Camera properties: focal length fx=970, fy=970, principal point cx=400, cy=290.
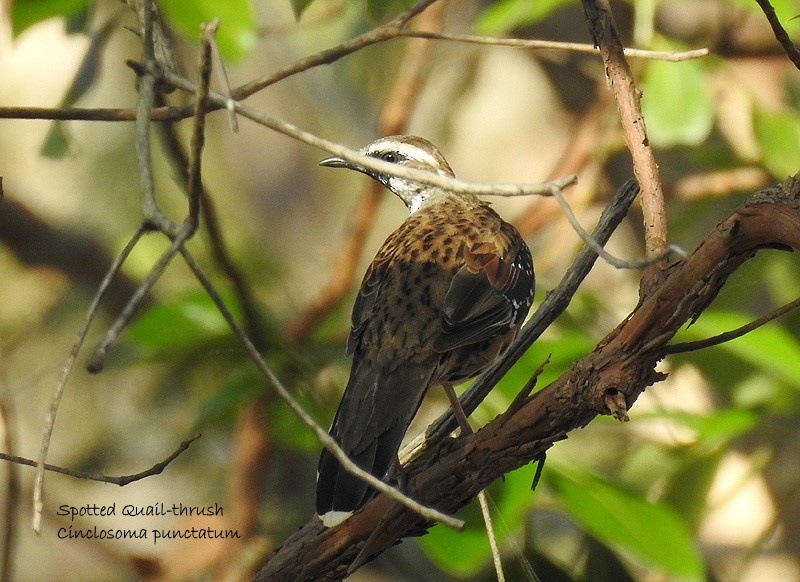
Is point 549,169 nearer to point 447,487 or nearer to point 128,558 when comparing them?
point 128,558

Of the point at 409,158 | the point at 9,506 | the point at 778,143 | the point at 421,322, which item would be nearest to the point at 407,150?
the point at 409,158

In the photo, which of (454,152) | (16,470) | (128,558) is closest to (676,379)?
(454,152)

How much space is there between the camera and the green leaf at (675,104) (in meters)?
3.60

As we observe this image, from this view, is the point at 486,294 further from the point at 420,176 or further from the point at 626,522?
the point at 420,176

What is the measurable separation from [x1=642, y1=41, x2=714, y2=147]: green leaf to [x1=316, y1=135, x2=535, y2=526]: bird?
1.08 m

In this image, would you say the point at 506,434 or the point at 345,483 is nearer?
the point at 506,434

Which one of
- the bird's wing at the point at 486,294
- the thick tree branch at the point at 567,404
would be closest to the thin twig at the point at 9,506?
the bird's wing at the point at 486,294

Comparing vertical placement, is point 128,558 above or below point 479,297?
below

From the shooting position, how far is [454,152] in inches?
202

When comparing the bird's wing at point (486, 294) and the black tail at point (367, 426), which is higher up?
the bird's wing at point (486, 294)

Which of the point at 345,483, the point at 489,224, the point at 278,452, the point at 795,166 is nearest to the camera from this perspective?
the point at 345,483

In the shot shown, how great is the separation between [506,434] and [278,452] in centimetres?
313

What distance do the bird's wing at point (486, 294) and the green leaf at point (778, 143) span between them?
171cm

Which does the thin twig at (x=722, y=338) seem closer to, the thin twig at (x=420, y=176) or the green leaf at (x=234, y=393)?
the thin twig at (x=420, y=176)
